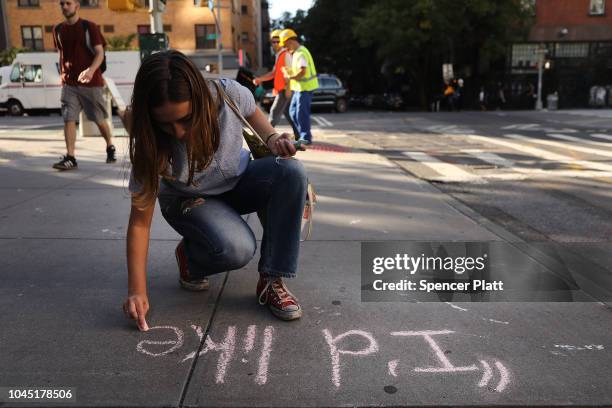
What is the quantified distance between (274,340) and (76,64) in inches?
204

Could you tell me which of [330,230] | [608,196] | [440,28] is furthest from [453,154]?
[440,28]

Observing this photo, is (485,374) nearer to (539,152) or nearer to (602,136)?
(539,152)

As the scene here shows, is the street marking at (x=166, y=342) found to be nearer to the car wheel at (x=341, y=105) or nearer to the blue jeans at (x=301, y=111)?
the blue jeans at (x=301, y=111)

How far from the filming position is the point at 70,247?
360 centimetres

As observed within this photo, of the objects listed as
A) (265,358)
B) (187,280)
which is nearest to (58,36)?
(187,280)

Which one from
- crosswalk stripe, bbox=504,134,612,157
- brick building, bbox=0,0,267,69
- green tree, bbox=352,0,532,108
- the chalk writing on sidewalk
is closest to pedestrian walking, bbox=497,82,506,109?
green tree, bbox=352,0,532,108

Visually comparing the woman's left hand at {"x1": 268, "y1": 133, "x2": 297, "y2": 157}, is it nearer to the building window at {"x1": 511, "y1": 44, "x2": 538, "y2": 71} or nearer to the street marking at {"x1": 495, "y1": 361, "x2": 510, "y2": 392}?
the street marking at {"x1": 495, "y1": 361, "x2": 510, "y2": 392}

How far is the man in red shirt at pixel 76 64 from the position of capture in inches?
247

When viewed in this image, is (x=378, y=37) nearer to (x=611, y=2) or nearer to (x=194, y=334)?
(x=611, y=2)

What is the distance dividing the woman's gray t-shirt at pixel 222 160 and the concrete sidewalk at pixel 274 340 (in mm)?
575

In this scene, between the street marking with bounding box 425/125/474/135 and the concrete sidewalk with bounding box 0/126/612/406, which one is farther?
the street marking with bounding box 425/125/474/135

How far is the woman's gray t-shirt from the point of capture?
98.5 inches

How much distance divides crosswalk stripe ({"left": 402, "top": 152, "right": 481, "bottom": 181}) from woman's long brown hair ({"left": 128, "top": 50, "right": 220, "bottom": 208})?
4584 millimetres

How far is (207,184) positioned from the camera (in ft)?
8.68
